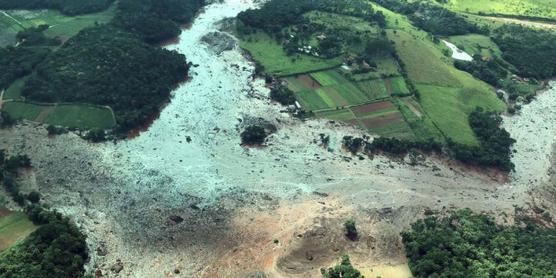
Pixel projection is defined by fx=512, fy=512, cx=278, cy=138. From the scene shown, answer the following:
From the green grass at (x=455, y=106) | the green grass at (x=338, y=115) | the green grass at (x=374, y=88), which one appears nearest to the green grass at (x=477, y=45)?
the green grass at (x=455, y=106)

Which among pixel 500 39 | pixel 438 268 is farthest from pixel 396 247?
pixel 500 39

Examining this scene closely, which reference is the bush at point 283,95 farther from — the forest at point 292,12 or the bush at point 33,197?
the bush at point 33,197

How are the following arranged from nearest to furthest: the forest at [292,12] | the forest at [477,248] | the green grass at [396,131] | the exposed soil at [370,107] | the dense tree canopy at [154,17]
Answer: the forest at [477,248], the green grass at [396,131], the exposed soil at [370,107], the dense tree canopy at [154,17], the forest at [292,12]

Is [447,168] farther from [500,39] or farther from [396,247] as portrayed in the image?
[500,39]

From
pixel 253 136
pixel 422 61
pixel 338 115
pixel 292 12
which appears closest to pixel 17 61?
pixel 253 136

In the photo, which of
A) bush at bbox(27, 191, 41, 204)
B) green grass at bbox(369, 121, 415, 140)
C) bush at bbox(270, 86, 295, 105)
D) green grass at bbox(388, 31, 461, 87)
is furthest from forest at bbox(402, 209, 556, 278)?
bush at bbox(27, 191, 41, 204)
